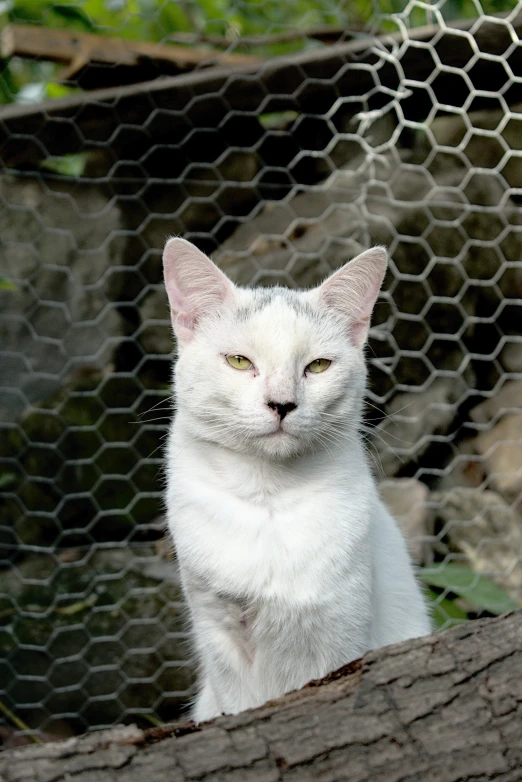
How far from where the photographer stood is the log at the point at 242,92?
1774 millimetres

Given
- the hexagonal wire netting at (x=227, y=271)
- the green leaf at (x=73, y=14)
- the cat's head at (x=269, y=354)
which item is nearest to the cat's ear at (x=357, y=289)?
the cat's head at (x=269, y=354)

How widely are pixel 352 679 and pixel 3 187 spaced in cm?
152

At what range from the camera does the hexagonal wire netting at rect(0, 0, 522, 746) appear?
1.74m

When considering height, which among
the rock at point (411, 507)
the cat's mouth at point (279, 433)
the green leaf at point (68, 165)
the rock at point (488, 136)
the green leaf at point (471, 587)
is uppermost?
the cat's mouth at point (279, 433)

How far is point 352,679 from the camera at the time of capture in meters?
0.78

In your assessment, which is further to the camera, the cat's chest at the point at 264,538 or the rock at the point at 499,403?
the rock at the point at 499,403

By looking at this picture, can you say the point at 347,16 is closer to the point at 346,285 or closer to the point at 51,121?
the point at 51,121

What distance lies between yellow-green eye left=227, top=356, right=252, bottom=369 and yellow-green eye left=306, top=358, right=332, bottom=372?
3.0 inches

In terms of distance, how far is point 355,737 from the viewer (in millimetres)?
739

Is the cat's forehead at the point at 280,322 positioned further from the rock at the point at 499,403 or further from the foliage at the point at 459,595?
the rock at the point at 499,403

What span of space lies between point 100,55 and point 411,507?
1.23 meters

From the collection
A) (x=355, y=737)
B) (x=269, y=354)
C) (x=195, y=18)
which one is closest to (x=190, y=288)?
(x=269, y=354)

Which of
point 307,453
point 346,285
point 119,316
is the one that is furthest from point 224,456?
point 119,316

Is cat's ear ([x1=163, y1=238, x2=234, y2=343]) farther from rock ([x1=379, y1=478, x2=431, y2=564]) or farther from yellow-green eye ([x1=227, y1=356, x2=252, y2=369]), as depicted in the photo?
rock ([x1=379, y1=478, x2=431, y2=564])
